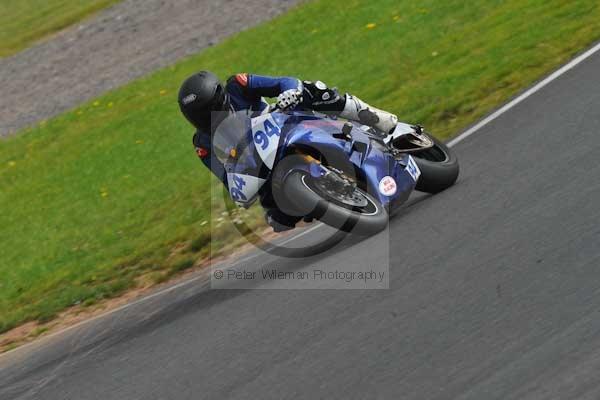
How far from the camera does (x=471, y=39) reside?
13641 mm

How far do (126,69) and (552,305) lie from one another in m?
16.7

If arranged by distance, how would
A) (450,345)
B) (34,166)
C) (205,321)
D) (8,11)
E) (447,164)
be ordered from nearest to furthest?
(450,345), (205,321), (447,164), (34,166), (8,11)

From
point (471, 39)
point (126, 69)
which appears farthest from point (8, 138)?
point (471, 39)

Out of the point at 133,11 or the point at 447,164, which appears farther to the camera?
the point at 133,11

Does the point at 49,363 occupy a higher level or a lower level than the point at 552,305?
lower

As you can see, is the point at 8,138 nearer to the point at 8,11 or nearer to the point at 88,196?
the point at 88,196

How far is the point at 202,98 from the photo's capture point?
24.0ft

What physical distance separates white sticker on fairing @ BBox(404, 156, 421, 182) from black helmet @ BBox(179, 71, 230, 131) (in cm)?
156

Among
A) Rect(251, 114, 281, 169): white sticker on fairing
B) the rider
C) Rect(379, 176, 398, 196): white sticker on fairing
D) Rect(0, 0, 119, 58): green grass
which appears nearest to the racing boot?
the rider

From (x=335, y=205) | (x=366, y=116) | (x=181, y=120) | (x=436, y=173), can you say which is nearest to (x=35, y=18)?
(x=181, y=120)

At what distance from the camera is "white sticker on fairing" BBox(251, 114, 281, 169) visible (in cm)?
734

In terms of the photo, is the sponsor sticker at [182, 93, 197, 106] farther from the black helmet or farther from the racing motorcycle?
the racing motorcycle

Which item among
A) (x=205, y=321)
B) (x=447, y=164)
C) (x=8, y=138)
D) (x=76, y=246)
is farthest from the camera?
(x=8, y=138)

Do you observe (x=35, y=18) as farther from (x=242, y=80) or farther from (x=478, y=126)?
(x=242, y=80)
